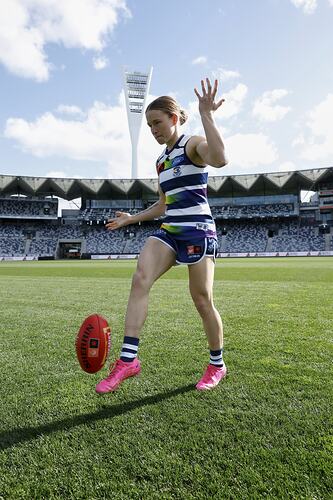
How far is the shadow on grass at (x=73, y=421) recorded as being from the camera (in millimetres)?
2070

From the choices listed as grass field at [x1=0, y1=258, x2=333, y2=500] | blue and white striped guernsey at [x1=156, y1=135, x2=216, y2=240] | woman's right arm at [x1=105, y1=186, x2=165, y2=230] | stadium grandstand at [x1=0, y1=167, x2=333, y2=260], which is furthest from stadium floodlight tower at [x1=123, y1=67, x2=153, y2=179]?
blue and white striped guernsey at [x1=156, y1=135, x2=216, y2=240]

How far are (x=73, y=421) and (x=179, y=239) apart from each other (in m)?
1.47

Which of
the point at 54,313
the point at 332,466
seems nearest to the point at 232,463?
the point at 332,466

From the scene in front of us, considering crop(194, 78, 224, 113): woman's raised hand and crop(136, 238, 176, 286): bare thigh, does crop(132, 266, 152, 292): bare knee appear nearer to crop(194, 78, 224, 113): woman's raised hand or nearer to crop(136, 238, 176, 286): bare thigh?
crop(136, 238, 176, 286): bare thigh

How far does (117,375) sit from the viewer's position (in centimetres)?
268

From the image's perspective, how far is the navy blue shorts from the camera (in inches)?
113

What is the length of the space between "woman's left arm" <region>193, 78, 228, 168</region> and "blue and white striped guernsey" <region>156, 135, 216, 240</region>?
289mm

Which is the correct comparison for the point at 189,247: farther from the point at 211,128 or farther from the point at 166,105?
the point at 166,105

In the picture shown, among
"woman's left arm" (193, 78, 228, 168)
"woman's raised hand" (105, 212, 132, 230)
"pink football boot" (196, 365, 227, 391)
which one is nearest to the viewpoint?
"woman's left arm" (193, 78, 228, 168)

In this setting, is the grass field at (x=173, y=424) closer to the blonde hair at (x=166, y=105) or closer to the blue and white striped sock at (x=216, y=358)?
the blue and white striped sock at (x=216, y=358)

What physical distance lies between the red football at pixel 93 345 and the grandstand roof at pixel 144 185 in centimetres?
6084

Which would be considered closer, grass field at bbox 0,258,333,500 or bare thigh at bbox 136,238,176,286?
grass field at bbox 0,258,333,500

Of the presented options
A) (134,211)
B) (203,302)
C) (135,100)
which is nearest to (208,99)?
(203,302)

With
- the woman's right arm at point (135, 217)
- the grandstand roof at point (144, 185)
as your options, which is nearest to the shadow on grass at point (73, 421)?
the woman's right arm at point (135, 217)
